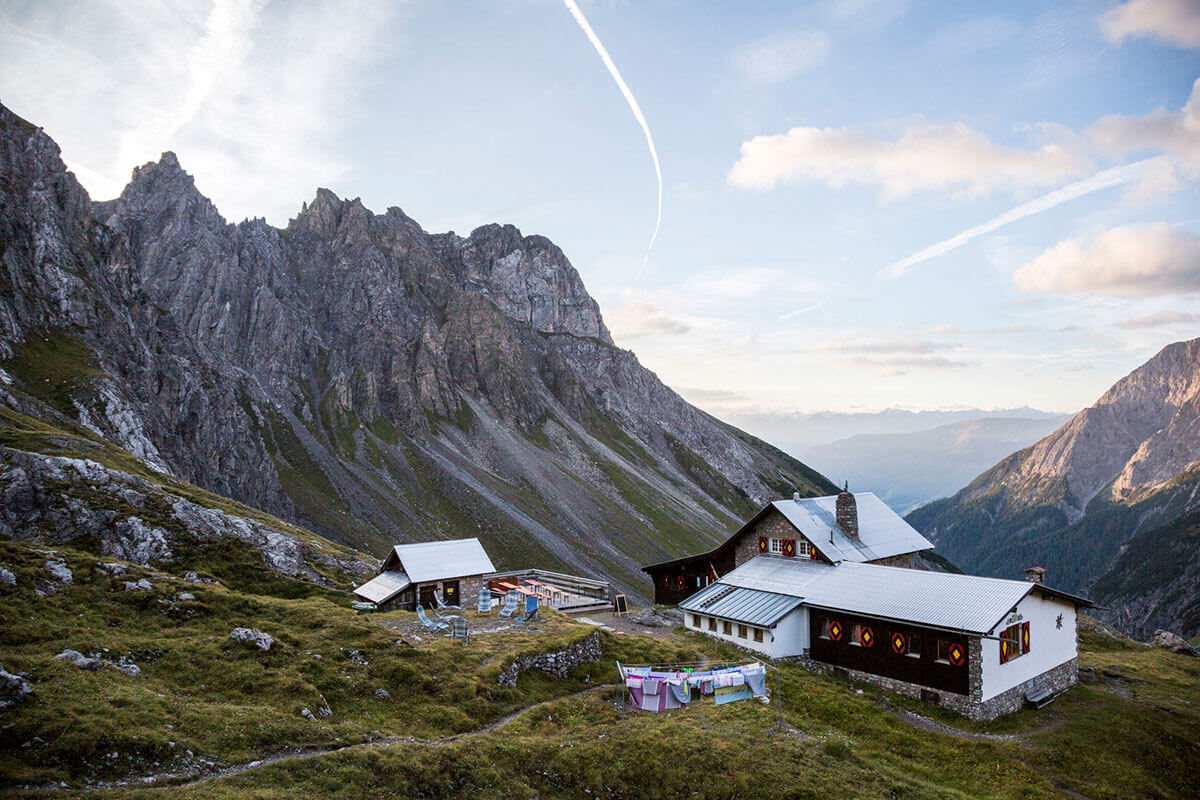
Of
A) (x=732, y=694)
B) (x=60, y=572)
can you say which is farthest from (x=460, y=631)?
(x=60, y=572)

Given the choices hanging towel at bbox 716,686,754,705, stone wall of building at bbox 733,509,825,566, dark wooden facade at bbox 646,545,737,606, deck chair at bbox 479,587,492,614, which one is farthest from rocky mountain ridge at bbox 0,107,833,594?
hanging towel at bbox 716,686,754,705

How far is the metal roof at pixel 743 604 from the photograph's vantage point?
3869 cm

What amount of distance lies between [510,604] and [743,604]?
14.8 m

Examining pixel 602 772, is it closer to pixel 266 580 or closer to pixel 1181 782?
pixel 1181 782

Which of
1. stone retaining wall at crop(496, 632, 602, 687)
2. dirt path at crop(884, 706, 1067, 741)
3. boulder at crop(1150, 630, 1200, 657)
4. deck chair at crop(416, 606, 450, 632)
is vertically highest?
deck chair at crop(416, 606, 450, 632)

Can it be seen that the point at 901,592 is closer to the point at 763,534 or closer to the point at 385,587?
the point at 763,534

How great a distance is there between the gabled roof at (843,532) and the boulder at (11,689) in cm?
3886

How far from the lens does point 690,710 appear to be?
28188 millimetres

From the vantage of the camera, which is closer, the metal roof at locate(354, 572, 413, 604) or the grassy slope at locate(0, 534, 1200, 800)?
the grassy slope at locate(0, 534, 1200, 800)

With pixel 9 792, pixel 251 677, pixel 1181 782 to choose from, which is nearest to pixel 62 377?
pixel 251 677

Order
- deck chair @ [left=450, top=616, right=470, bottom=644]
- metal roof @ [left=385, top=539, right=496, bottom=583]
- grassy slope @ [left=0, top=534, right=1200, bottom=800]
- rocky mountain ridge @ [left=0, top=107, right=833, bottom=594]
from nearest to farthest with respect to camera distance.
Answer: grassy slope @ [left=0, top=534, right=1200, bottom=800]
deck chair @ [left=450, top=616, right=470, bottom=644]
metal roof @ [left=385, top=539, right=496, bottom=583]
rocky mountain ridge @ [left=0, top=107, right=833, bottom=594]

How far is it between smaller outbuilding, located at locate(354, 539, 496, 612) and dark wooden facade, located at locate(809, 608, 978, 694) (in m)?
22.9

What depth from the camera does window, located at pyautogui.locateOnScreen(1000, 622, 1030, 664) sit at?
3331 centimetres

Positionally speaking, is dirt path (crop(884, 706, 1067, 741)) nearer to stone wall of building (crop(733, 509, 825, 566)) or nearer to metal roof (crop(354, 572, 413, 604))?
stone wall of building (crop(733, 509, 825, 566))
